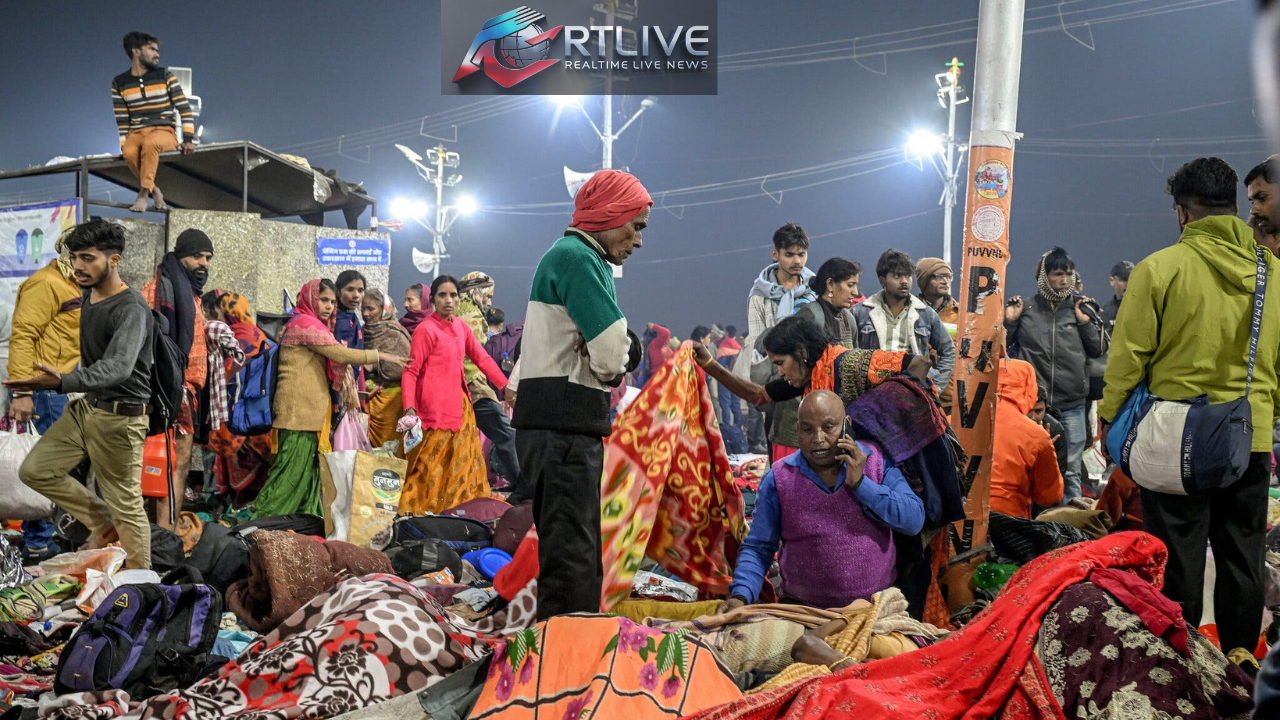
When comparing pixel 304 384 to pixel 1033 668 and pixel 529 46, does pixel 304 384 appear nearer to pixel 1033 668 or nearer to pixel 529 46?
pixel 1033 668

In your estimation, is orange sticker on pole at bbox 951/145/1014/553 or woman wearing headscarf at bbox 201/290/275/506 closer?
orange sticker on pole at bbox 951/145/1014/553

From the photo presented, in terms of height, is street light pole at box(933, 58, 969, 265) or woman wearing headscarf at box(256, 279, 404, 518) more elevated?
street light pole at box(933, 58, 969, 265)

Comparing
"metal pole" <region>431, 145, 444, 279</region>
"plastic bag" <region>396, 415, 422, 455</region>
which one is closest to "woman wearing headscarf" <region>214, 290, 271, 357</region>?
"plastic bag" <region>396, 415, 422, 455</region>

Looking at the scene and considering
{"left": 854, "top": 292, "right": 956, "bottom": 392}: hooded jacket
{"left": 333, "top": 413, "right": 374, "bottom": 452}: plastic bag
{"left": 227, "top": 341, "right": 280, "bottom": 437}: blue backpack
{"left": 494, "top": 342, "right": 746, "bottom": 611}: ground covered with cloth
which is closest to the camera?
{"left": 494, "top": 342, "right": 746, "bottom": 611}: ground covered with cloth

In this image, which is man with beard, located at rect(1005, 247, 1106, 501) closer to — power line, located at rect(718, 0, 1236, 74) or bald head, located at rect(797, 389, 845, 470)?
bald head, located at rect(797, 389, 845, 470)

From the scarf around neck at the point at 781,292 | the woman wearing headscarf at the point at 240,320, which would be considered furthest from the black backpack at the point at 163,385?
the scarf around neck at the point at 781,292

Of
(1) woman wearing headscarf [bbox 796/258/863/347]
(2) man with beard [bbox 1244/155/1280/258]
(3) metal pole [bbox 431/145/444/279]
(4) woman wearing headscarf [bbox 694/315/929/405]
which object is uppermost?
(3) metal pole [bbox 431/145/444/279]

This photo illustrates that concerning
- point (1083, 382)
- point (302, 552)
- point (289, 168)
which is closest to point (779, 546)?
point (302, 552)

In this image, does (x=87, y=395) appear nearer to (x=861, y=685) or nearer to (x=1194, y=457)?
(x=861, y=685)

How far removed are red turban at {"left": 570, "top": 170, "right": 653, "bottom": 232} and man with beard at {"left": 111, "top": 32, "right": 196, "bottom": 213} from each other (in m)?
6.70

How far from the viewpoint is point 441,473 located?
6621 mm

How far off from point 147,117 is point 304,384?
4.08m

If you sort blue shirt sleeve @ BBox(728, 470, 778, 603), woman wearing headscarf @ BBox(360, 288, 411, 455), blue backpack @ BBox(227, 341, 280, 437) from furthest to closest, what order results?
woman wearing headscarf @ BBox(360, 288, 411, 455) → blue backpack @ BBox(227, 341, 280, 437) → blue shirt sleeve @ BBox(728, 470, 778, 603)

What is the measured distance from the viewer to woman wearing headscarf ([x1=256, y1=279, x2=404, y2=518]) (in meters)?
6.34
